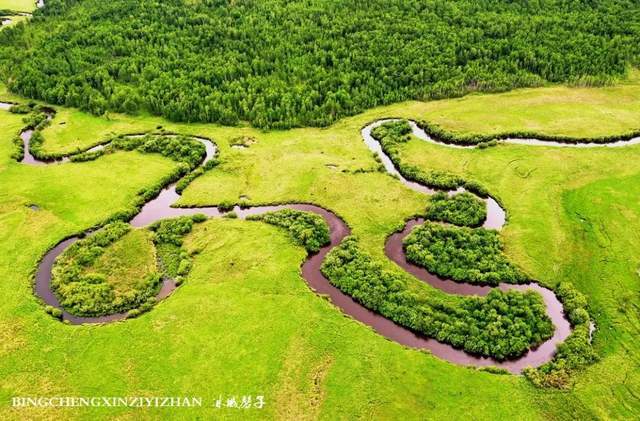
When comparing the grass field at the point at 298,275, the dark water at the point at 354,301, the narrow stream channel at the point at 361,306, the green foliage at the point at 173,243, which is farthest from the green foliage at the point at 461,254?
the green foliage at the point at 173,243

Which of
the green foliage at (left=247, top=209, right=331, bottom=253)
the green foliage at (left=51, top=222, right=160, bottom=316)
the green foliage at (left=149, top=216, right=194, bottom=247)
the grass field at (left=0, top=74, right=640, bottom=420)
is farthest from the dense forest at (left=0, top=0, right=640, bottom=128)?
the green foliage at (left=51, top=222, right=160, bottom=316)

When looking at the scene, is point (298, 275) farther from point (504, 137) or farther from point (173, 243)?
point (504, 137)

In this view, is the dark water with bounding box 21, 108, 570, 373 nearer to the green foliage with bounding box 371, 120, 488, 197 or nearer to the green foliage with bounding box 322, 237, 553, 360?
the green foliage with bounding box 322, 237, 553, 360

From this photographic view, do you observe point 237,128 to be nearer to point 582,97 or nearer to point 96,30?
point 96,30

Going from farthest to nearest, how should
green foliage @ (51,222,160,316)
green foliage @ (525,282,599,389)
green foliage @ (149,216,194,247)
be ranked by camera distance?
green foliage @ (149,216,194,247) < green foliage @ (51,222,160,316) < green foliage @ (525,282,599,389)

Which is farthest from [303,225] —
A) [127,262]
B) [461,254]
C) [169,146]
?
[169,146]

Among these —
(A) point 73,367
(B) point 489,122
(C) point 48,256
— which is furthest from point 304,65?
(A) point 73,367
